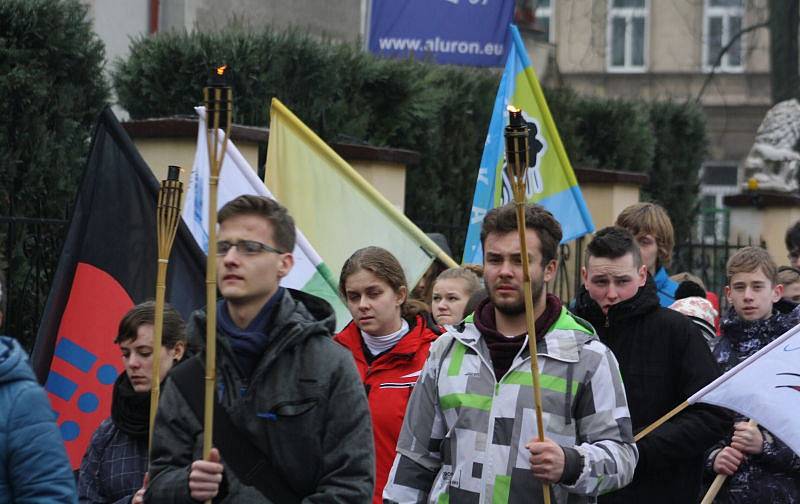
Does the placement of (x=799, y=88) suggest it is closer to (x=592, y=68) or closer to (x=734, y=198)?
(x=734, y=198)

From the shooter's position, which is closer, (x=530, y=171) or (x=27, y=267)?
(x=27, y=267)

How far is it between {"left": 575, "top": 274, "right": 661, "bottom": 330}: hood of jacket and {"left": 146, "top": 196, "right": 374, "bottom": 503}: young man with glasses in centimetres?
176

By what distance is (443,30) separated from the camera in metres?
12.4

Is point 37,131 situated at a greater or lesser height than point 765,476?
greater

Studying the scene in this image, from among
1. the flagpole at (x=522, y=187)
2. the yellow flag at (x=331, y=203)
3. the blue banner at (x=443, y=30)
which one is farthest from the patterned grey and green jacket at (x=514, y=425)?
the blue banner at (x=443, y=30)

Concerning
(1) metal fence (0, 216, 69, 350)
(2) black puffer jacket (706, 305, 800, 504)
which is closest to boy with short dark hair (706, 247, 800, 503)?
(2) black puffer jacket (706, 305, 800, 504)

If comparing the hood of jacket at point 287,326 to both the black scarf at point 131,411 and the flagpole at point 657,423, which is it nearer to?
the black scarf at point 131,411

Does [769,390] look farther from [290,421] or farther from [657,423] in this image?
[290,421]

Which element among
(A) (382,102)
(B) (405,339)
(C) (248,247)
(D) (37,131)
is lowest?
(B) (405,339)

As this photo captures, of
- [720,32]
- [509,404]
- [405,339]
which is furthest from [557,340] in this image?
[720,32]

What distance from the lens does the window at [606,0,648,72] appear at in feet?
116

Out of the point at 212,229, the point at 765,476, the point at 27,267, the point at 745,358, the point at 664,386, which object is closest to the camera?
the point at 212,229

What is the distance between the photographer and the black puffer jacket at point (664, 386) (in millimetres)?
5688

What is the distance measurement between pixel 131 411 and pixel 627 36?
31.3 metres
